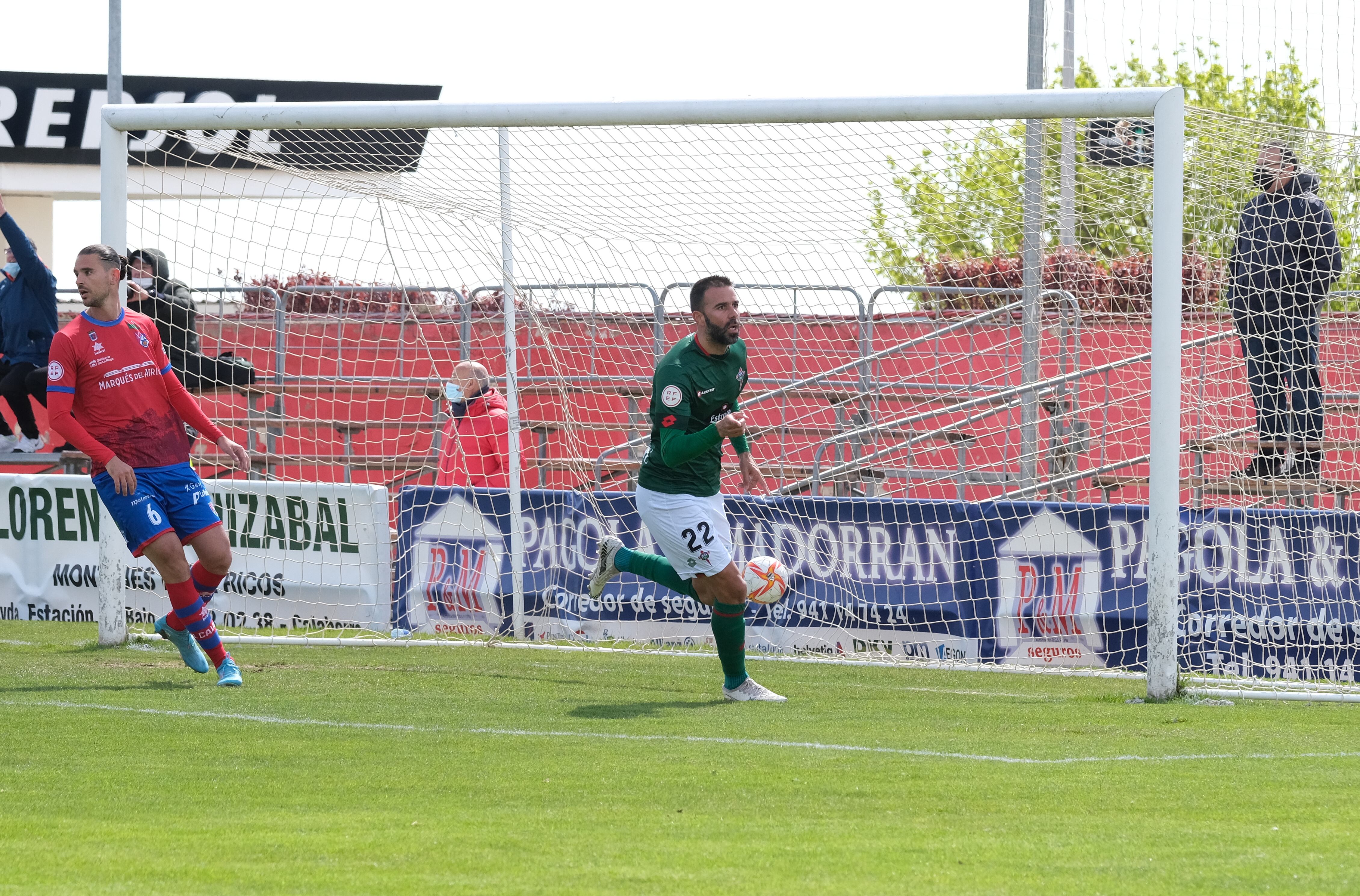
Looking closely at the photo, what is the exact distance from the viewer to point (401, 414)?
14.4m

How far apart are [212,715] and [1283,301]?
7.73 m

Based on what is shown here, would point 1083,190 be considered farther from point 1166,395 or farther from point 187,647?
point 187,647

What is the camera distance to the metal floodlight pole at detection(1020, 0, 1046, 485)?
35.4ft

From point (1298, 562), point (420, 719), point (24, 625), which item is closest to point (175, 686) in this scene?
point (420, 719)

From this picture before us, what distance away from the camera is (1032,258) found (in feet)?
38.8

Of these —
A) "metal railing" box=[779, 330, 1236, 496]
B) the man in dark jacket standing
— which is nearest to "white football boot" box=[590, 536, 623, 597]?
"metal railing" box=[779, 330, 1236, 496]

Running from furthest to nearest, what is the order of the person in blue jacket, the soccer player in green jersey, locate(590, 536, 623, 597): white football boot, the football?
the person in blue jacket
the football
locate(590, 536, 623, 597): white football boot
the soccer player in green jersey

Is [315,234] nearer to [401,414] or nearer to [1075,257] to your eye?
[401,414]

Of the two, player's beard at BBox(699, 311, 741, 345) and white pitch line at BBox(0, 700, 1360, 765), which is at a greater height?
player's beard at BBox(699, 311, 741, 345)

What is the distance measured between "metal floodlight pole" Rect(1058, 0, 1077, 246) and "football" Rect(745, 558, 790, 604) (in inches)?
137

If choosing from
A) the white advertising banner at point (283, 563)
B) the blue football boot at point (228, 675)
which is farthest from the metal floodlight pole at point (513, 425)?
the blue football boot at point (228, 675)

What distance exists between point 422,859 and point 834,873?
120 centimetres

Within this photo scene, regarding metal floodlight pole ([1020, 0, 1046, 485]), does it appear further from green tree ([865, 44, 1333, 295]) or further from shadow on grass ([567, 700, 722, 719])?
shadow on grass ([567, 700, 722, 719])

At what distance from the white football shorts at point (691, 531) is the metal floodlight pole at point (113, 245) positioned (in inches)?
162
